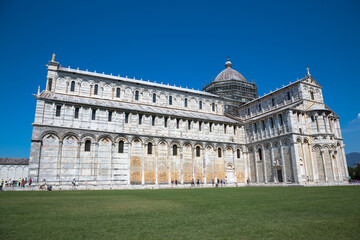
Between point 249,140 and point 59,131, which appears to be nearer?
point 59,131

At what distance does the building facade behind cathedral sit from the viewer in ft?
96.1

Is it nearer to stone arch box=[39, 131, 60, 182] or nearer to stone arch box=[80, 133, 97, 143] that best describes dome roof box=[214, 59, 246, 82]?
stone arch box=[80, 133, 97, 143]

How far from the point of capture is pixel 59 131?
29.1 m

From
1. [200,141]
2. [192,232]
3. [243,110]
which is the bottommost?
[192,232]

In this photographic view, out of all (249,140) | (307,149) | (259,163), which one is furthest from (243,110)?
(307,149)

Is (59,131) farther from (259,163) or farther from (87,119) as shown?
(259,163)

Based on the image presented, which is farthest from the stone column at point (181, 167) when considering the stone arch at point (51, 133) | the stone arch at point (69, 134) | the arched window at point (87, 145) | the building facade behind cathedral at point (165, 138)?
the stone arch at point (51, 133)

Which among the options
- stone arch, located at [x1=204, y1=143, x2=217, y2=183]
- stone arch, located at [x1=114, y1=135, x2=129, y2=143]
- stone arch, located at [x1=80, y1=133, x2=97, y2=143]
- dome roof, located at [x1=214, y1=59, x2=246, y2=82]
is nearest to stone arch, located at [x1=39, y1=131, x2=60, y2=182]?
stone arch, located at [x1=80, y1=133, x2=97, y2=143]

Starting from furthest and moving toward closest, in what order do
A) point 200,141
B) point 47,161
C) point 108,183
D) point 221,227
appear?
point 200,141, point 108,183, point 47,161, point 221,227

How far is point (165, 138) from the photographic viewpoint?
34.9m

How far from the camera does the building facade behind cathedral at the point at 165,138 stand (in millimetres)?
29297

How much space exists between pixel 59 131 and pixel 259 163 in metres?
29.4

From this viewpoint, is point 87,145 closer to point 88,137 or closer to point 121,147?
point 88,137

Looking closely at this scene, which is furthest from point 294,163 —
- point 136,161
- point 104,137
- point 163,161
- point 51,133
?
point 51,133
